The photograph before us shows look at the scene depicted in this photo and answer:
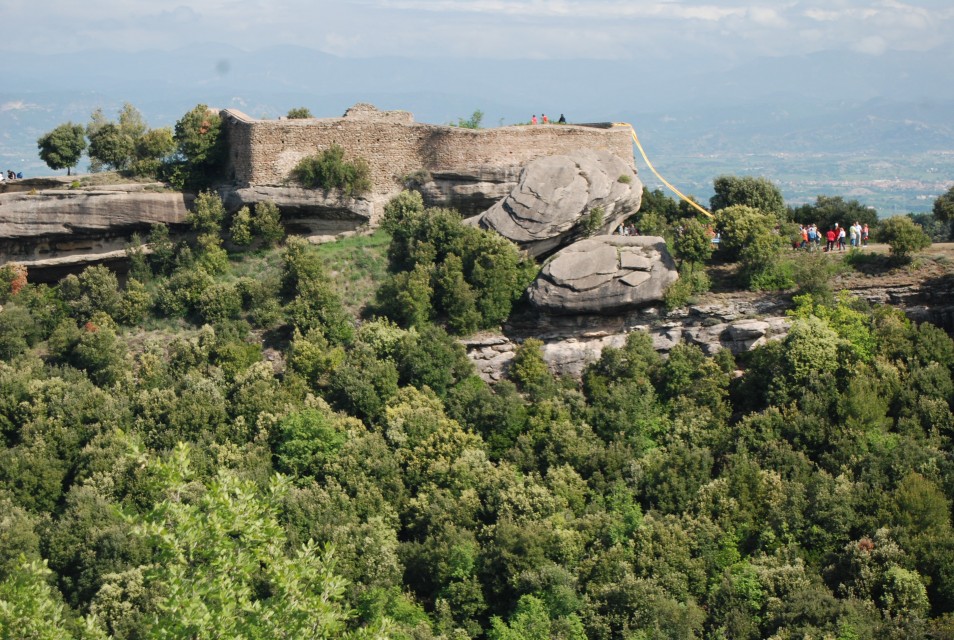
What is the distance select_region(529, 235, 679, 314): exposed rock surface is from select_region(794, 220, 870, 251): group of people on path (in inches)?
236

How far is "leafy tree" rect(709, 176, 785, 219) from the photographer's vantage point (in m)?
41.3

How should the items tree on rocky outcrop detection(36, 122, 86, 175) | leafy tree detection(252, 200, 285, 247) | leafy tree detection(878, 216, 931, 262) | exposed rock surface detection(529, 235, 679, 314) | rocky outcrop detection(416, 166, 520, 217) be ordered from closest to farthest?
1. leafy tree detection(878, 216, 931, 262)
2. exposed rock surface detection(529, 235, 679, 314)
3. leafy tree detection(252, 200, 285, 247)
4. rocky outcrop detection(416, 166, 520, 217)
5. tree on rocky outcrop detection(36, 122, 86, 175)

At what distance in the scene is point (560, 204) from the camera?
37.8 meters

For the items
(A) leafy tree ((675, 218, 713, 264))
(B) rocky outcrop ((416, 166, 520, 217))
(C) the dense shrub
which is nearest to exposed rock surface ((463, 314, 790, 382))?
(A) leafy tree ((675, 218, 713, 264))

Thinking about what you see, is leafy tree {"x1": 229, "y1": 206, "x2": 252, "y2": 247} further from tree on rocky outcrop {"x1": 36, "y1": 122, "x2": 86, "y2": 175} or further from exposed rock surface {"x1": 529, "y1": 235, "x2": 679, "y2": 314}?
tree on rocky outcrop {"x1": 36, "y1": 122, "x2": 86, "y2": 175}

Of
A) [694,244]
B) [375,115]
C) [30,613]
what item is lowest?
[30,613]

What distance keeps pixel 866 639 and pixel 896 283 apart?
13741 mm

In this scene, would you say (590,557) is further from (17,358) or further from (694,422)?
(17,358)

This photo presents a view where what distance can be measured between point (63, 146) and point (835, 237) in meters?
31.9

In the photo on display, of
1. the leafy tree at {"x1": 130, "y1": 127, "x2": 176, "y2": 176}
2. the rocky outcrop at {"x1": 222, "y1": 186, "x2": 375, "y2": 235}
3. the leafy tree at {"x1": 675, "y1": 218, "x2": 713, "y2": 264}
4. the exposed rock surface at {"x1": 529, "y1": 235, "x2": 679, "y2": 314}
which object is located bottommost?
the exposed rock surface at {"x1": 529, "y1": 235, "x2": 679, "y2": 314}

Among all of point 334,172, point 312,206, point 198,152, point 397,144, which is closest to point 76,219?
point 198,152

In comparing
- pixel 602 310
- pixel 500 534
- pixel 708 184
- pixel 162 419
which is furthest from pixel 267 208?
pixel 708 184

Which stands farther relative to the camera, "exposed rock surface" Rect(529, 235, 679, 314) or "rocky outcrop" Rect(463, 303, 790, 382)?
"exposed rock surface" Rect(529, 235, 679, 314)

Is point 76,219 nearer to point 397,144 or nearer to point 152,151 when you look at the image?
point 152,151
